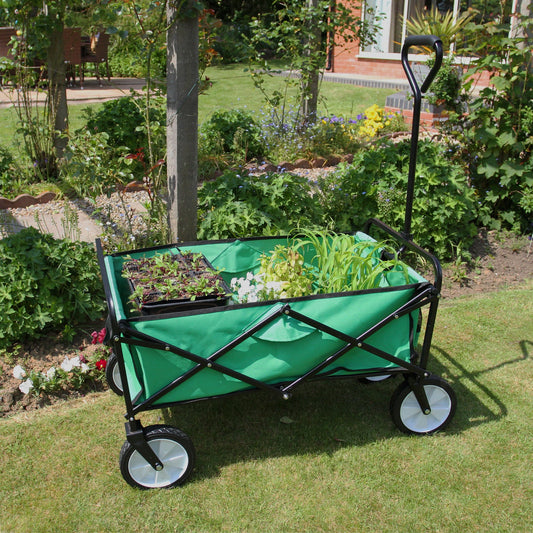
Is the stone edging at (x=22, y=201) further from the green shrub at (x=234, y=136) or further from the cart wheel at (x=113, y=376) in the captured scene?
the cart wheel at (x=113, y=376)

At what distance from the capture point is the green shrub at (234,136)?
21.0ft

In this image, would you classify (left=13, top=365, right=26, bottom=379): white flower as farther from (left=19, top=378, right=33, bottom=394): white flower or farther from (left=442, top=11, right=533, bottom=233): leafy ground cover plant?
(left=442, top=11, right=533, bottom=233): leafy ground cover plant

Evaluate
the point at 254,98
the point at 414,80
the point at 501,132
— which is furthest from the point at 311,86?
the point at 254,98

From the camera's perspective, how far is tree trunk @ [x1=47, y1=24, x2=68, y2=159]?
5.64 metres

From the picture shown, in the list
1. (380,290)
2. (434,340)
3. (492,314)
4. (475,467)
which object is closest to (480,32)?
(492,314)

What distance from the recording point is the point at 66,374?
3.15 m

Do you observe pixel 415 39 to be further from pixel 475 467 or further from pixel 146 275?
pixel 475 467

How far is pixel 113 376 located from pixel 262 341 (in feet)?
3.41

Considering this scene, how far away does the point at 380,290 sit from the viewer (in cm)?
262

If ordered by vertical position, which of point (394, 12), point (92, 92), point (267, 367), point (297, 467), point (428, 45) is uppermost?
point (394, 12)

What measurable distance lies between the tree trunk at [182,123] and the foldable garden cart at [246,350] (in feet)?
3.83

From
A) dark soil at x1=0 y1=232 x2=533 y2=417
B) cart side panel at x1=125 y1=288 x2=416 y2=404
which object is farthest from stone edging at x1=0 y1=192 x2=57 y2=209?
cart side panel at x1=125 y1=288 x2=416 y2=404

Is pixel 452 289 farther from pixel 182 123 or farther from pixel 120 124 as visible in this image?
pixel 120 124

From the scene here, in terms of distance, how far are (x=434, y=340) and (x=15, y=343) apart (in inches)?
98.7
